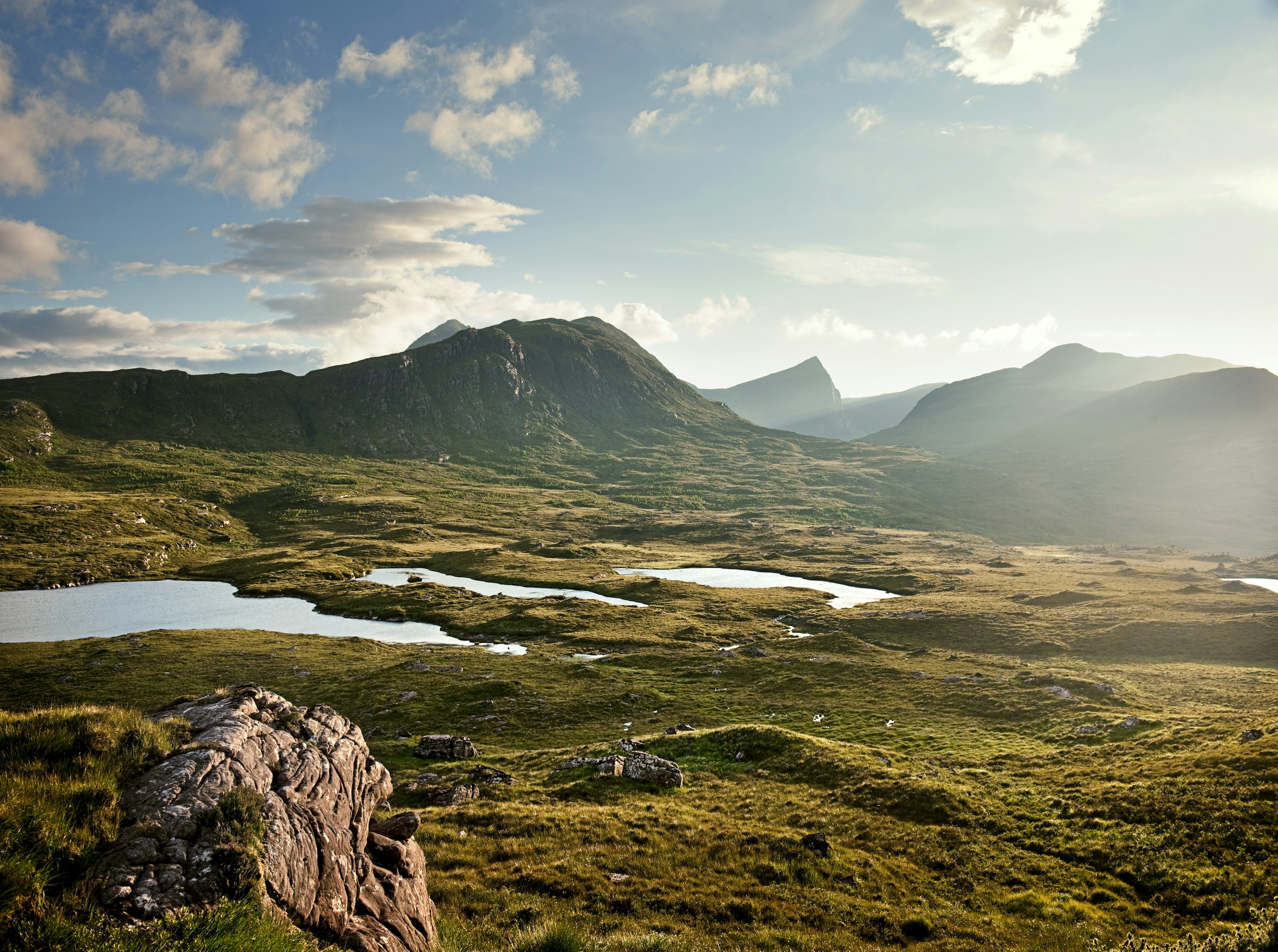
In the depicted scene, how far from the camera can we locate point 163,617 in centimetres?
8931

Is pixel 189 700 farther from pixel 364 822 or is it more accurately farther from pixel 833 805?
pixel 833 805

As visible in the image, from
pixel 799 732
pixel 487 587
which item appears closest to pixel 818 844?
pixel 799 732

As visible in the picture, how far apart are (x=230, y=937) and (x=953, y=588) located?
134892mm

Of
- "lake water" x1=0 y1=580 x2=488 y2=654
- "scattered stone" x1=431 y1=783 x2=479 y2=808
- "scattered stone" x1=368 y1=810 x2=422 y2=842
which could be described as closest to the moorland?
"scattered stone" x1=431 y1=783 x2=479 y2=808

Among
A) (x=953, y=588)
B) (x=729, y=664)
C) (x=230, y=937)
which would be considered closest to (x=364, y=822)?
(x=230, y=937)

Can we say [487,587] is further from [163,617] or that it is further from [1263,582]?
[1263,582]

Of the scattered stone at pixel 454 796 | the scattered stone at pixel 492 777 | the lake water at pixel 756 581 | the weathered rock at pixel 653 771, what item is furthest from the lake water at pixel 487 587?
the scattered stone at pixel 454 796

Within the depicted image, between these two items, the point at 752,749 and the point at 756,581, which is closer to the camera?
the point at 752,749

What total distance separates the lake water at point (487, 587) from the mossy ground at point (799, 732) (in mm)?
3425

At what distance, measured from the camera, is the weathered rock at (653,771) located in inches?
1383

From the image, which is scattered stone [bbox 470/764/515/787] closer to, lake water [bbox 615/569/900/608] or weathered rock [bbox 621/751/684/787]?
weathered rock [bbox 621/751/684/787]

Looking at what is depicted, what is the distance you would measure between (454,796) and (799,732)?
27.8 meters

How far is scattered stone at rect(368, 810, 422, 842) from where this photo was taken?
1852 centimetres

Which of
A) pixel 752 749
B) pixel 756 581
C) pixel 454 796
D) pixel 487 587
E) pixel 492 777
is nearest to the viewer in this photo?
pixel 454 796
